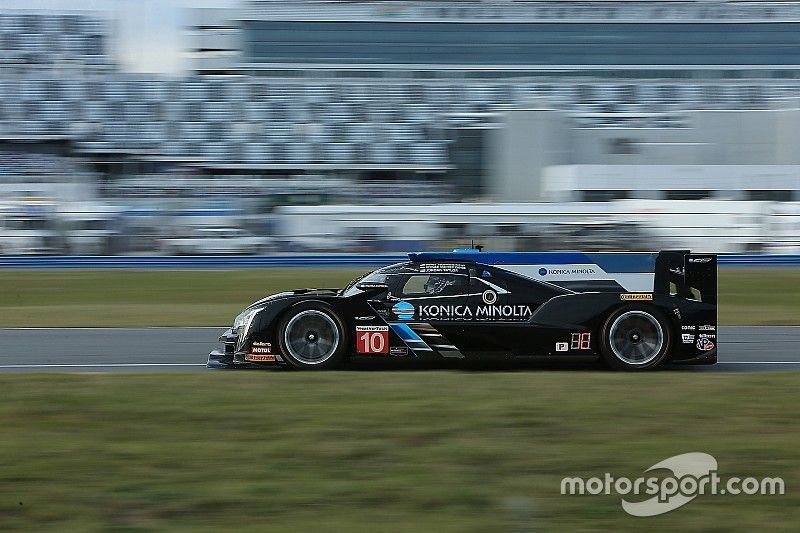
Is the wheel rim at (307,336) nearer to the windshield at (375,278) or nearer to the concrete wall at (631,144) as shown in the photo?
the windshield at (375,278)

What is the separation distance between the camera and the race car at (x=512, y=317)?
29.5ft

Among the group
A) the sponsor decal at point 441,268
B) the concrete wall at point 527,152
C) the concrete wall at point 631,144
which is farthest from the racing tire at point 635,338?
the concrete wall at point 527,152

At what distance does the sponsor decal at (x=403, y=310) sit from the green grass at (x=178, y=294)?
555 cm

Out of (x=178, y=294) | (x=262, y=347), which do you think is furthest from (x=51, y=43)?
(x=262, y=347)

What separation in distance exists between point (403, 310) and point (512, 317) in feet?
3.20

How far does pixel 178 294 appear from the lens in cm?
1980

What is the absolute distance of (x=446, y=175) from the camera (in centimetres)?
4331

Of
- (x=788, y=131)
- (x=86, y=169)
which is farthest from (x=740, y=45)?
(x=86, y=169)

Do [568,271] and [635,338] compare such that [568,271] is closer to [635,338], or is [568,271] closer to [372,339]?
[635,338]

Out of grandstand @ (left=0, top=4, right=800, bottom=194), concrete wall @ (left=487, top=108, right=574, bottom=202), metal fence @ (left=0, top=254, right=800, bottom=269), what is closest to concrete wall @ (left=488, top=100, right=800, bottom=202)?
concrete wall @ (left=487, top=108, right=574, bottom=202)

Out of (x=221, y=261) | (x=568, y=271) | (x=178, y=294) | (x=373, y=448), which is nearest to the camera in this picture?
(x=373, y=448)

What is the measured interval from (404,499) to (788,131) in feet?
141

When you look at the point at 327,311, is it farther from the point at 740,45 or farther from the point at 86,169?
the point at 740,45

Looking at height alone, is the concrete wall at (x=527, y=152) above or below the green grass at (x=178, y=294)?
above
